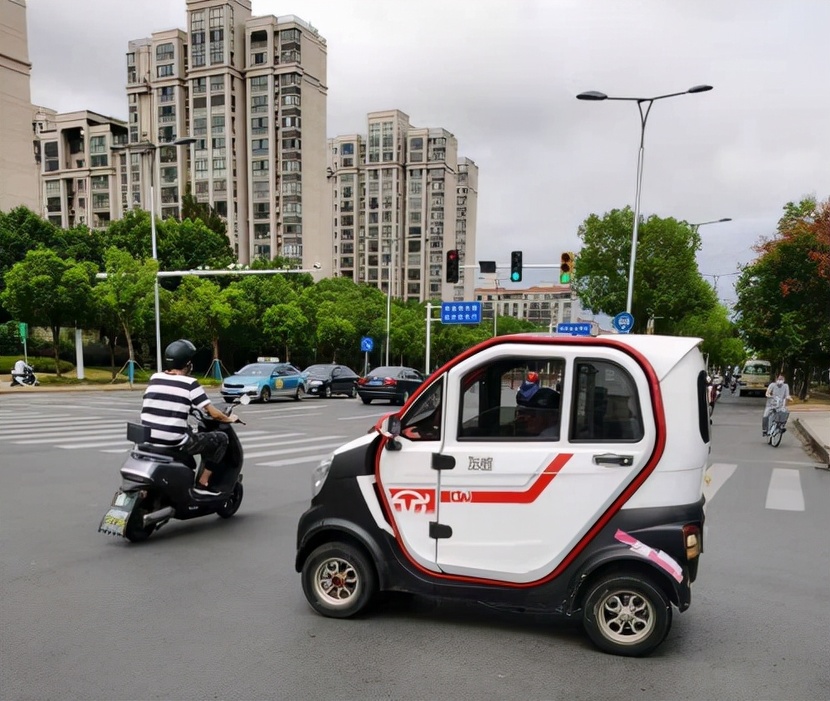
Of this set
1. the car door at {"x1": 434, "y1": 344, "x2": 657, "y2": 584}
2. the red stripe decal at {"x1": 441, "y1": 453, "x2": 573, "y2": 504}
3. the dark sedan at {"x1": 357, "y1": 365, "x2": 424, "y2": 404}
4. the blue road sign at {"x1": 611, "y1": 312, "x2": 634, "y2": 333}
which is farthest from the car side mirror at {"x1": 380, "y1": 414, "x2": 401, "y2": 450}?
the dark sedan at {"x1": 357, "y1": 365, "x2": 424, "y2": 404}

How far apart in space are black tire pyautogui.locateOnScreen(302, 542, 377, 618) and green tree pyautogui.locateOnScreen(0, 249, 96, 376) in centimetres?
2964

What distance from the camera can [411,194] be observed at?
116000 mm

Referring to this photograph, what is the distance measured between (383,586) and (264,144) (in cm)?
8305

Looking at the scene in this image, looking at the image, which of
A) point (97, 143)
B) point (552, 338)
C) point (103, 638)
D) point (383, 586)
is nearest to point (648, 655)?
point (383, 586)

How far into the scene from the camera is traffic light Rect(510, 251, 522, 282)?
70.2 feet

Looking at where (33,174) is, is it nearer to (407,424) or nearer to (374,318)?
(374,318)

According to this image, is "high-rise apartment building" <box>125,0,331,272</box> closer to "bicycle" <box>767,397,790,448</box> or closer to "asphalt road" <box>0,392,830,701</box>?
"bicycle" <box>767,397,790,448</box>

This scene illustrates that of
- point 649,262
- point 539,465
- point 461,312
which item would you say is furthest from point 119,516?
point 649,262

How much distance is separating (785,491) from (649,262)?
30920mm

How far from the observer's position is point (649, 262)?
125ft

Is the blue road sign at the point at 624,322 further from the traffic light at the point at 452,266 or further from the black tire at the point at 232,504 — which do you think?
the black tire at the point at 232,504

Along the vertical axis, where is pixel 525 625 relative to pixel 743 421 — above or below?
above

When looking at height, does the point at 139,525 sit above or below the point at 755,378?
above

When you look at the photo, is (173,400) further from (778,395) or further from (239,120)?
(239,120)
